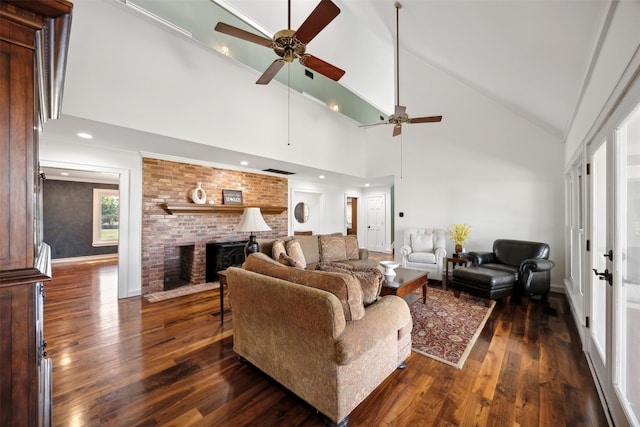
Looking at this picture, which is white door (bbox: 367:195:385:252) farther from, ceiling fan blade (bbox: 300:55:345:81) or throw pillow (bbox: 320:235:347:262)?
ceiling fan blade (bbox: 300:55:345:81)

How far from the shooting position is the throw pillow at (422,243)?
16.3 ft

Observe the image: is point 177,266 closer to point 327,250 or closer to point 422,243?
point 327,250

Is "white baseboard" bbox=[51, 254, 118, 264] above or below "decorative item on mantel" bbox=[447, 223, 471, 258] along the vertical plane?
below

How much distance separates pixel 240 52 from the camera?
3.92m


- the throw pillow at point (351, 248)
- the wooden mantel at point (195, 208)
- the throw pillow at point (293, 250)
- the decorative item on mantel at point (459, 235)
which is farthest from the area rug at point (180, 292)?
the decorative item on mantel at point (459, 235)

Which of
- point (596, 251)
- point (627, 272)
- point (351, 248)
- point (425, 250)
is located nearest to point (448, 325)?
point (596, 251)

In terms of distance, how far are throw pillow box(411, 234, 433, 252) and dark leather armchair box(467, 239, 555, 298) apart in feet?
2.53

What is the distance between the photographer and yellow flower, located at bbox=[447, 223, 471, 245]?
15.3 feet

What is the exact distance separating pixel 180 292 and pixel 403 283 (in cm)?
339

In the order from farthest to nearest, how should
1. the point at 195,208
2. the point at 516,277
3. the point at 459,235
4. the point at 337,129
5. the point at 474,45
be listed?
the point at 337,129
the point at 459,235
the point at 195,208
the point at 516,277
the point at 474,45

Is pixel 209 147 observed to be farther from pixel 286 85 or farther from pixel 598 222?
pixel 598 222

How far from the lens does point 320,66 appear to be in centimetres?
270

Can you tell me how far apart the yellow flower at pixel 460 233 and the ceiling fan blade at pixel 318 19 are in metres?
4.01

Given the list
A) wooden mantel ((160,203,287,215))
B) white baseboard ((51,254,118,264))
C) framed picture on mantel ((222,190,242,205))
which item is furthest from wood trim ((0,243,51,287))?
white baseboard ((51,254,118,264))
